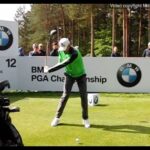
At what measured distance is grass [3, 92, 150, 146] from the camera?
351 inches

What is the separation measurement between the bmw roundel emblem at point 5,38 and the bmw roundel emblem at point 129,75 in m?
4.36

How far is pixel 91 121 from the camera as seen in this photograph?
11.3 metres

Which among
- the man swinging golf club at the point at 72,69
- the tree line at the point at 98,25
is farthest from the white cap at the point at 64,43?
the tree line at the point at 98,25

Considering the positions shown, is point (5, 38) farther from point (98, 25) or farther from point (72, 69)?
point (98, 25)

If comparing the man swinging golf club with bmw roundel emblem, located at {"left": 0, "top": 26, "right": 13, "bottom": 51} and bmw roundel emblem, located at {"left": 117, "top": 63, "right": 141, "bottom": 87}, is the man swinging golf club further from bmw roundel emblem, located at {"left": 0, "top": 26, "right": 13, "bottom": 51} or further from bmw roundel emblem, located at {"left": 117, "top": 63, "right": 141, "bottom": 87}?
bmw roundel emblem, located at {"left": 0, "top": 26, "right": 13, "bottom": 51}

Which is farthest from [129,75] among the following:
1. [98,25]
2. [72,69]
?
[98,25]

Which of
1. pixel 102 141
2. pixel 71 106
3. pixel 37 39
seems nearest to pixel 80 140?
pixel 102 141

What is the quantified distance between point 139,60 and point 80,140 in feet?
33.6

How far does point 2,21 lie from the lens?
757 inches

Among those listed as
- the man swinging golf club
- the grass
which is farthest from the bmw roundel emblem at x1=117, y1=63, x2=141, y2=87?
the man swinging golf club

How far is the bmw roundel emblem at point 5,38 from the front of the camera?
63.6ft

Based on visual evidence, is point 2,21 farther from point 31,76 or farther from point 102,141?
point 102,141

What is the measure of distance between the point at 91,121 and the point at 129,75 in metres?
7.57

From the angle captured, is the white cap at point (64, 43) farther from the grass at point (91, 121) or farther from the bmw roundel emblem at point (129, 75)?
the bmw roundel emblem at point (129, 75)
